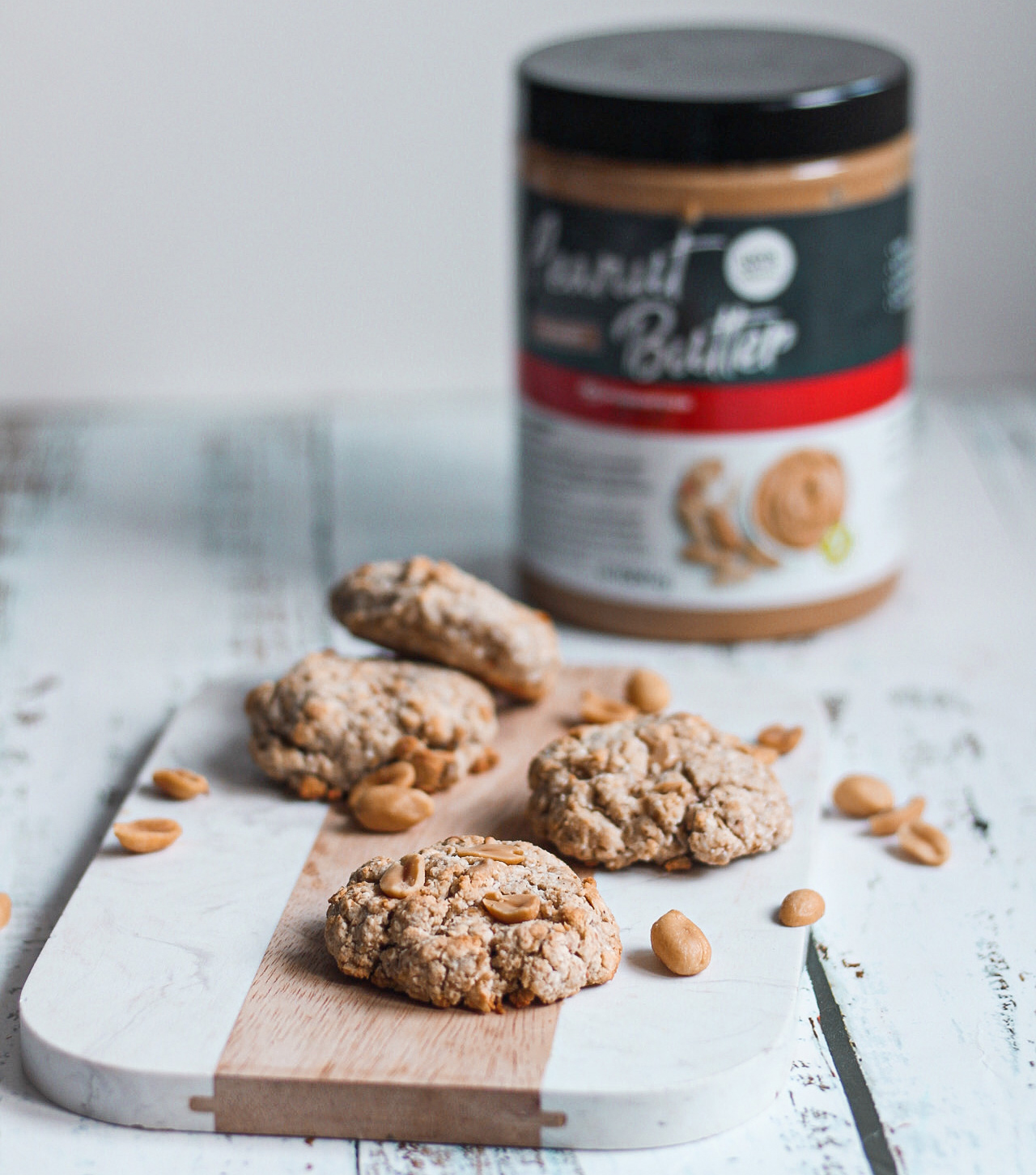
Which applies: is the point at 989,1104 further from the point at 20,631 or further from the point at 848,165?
the point at 20,631

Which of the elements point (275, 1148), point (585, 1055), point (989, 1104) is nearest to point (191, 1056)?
point (275, 1148)

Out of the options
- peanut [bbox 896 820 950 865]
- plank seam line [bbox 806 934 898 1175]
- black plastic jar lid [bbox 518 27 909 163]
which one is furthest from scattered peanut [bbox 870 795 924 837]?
black plastic jar lid [bbox 518 27 909 163]

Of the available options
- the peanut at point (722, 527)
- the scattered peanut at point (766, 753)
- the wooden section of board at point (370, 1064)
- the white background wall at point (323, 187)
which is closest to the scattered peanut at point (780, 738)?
the scattered peanut at point (766, 753)

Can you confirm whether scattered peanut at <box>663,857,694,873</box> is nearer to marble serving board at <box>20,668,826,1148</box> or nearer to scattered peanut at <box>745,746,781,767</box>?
marble serving board at <box>20,668,826,1148</box>

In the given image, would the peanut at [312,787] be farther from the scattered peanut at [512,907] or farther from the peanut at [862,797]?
the peanut at [862,797]

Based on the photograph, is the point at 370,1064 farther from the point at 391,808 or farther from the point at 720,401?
the point at 720,401

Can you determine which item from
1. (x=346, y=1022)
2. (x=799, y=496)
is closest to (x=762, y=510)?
(x=799, y=496)

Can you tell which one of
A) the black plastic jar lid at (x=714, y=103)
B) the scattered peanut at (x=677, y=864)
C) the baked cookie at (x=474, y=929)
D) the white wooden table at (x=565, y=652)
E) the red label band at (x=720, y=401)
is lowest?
the white wooden table at (x=565, y=652)
